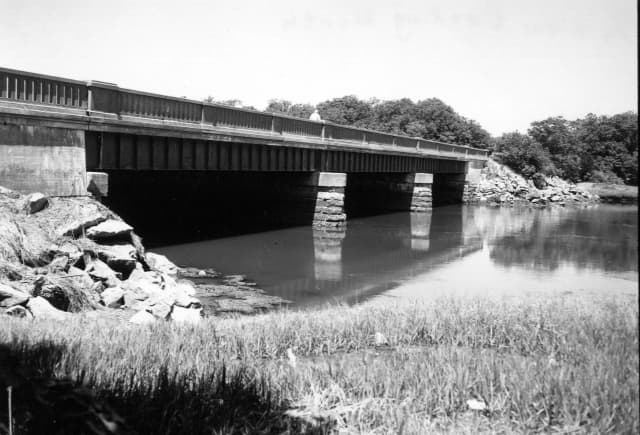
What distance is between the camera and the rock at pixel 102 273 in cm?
1255

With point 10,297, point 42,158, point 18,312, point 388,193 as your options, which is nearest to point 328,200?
point 388,193

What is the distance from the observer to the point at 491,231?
116ft

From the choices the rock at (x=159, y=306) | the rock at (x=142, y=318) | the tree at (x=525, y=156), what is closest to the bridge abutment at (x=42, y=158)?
the rock at (x=159, y=306)

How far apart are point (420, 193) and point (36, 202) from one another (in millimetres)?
34435

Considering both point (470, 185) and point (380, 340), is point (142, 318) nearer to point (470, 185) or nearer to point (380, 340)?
point (380, 340)

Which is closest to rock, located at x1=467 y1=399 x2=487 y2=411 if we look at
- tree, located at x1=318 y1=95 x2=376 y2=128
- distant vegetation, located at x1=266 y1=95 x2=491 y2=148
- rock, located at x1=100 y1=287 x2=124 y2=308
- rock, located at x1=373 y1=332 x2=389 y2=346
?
rock, located at x1=373 y1=332 x2=389 y2=346

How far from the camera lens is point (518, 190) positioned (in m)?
62.3

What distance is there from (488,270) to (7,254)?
15870 mm

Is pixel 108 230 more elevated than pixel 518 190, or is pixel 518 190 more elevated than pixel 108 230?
pixel 518 190

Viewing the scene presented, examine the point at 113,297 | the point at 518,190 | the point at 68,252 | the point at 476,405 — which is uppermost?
the point at 518,190

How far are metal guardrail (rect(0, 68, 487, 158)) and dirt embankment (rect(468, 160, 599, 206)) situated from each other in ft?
105

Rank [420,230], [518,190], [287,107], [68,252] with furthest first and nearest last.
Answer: [287,107], [518,190], [420,230], [68,252]

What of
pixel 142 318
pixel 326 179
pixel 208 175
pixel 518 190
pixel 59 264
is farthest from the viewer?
pixel 518 190

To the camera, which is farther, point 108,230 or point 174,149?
point 174,149
